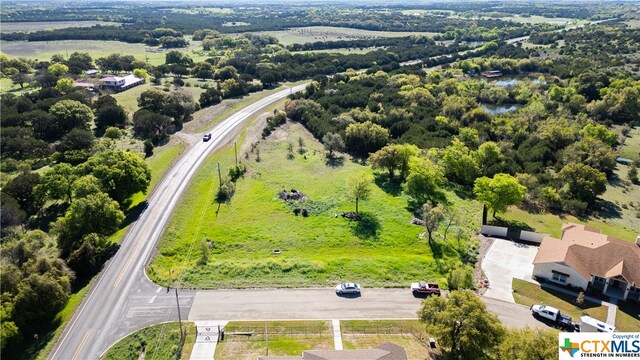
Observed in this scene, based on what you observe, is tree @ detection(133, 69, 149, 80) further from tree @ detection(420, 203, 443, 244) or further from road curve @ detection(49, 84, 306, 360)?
tree @ detection(420, 203, 443, 244)

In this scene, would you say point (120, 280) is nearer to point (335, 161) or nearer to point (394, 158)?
point (335, 161)

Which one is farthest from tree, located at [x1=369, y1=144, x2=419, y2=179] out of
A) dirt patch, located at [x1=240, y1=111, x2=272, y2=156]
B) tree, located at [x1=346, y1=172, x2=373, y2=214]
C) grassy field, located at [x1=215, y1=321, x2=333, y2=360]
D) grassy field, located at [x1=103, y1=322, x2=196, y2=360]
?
grassy field, located at [x1=103, y1=322, x2=196, y2=360]

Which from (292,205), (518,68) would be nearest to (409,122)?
(292,205)

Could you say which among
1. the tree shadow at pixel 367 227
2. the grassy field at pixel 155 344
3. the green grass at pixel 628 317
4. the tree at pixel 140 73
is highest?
the tree at pixel 140 73

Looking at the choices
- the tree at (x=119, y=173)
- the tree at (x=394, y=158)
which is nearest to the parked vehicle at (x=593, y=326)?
the tree at (x=394, y=158)

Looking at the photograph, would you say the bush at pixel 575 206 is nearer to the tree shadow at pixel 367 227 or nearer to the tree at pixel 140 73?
the tree shadow at pixel 367 227

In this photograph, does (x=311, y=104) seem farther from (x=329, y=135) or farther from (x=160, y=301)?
(x=160, y=301)
